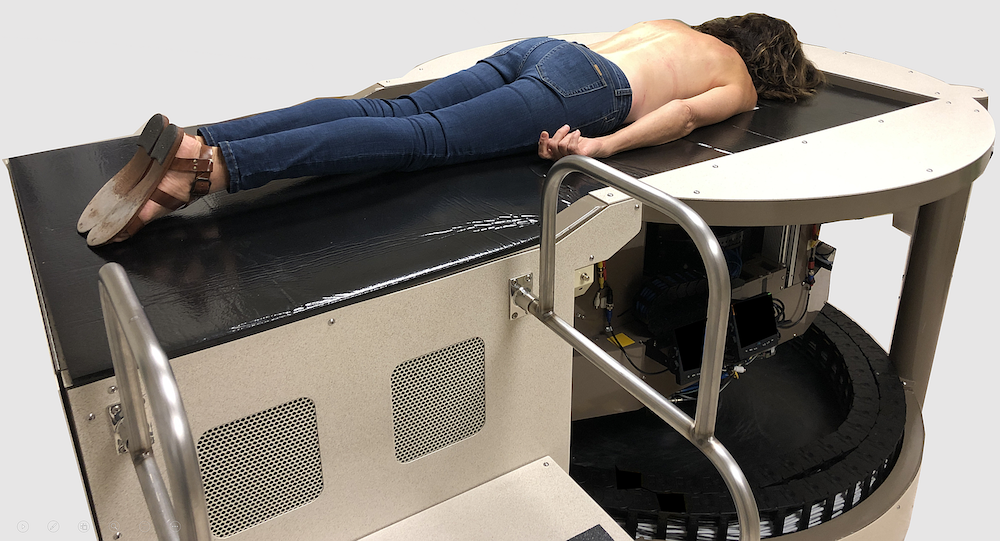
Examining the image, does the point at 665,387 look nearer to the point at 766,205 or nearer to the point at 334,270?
the point at 766,205

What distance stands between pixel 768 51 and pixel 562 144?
119cm

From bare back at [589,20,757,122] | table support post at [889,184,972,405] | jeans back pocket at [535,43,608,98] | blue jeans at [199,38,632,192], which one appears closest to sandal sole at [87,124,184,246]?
blue jeans at [199,38,632,192]

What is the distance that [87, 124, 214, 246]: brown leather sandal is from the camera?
1.94 meters

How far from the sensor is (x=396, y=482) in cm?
202

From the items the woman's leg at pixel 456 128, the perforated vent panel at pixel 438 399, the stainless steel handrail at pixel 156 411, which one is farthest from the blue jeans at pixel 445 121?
the stainless steel handrail at pixel 156 411

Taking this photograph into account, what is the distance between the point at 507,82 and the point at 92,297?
146 cm

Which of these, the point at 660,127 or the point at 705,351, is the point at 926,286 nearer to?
the point at 660,127

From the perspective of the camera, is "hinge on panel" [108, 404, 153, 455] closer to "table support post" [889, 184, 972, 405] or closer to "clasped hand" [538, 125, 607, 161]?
"clasped hand" [538, 125, 607, 161]

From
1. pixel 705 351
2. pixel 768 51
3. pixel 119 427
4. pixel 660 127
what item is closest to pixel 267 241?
pixel 119 427

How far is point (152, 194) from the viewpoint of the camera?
195cm

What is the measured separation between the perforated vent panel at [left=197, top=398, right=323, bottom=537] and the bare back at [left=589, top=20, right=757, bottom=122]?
1.55 metres

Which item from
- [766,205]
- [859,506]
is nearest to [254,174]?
[766,205]

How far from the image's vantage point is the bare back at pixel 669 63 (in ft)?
9.09

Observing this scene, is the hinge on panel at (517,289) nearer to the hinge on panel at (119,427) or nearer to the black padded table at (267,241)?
the black padded table at (267,241)
